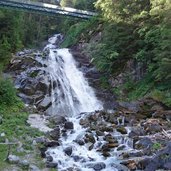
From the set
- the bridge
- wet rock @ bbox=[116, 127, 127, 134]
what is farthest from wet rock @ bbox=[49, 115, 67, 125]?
the bridge

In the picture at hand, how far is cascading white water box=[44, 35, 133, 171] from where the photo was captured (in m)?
16.2

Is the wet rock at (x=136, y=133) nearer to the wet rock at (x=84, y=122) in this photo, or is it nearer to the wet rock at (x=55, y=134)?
the wet rock at (x=84, y=122)

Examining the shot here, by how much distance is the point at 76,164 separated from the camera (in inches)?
634

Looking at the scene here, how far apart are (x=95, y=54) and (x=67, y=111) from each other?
28.4 feet

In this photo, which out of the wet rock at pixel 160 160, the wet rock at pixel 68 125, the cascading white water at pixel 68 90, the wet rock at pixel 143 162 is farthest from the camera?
the cascading white water at pixel 68 90

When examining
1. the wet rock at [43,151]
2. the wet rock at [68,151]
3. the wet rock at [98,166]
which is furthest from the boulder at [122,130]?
the wet rock at [43,151]

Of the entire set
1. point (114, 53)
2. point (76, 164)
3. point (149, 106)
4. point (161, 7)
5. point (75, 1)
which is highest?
point (75, 1)

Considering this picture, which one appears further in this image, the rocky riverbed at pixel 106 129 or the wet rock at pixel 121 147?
the wet rock at pixel 121 147

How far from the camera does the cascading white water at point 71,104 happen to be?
1620cm

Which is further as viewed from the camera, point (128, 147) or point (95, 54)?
point (95, 54)

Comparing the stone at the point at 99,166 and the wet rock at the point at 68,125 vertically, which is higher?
the wet rock at the point at 68,125

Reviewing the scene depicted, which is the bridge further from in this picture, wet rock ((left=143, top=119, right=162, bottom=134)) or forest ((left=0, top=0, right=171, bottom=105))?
wet rock ((left=143, top=119, right=162, bottom=134))

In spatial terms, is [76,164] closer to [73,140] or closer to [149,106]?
[73,140]

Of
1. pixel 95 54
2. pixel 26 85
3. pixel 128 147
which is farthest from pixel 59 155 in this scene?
pixel 95 54
